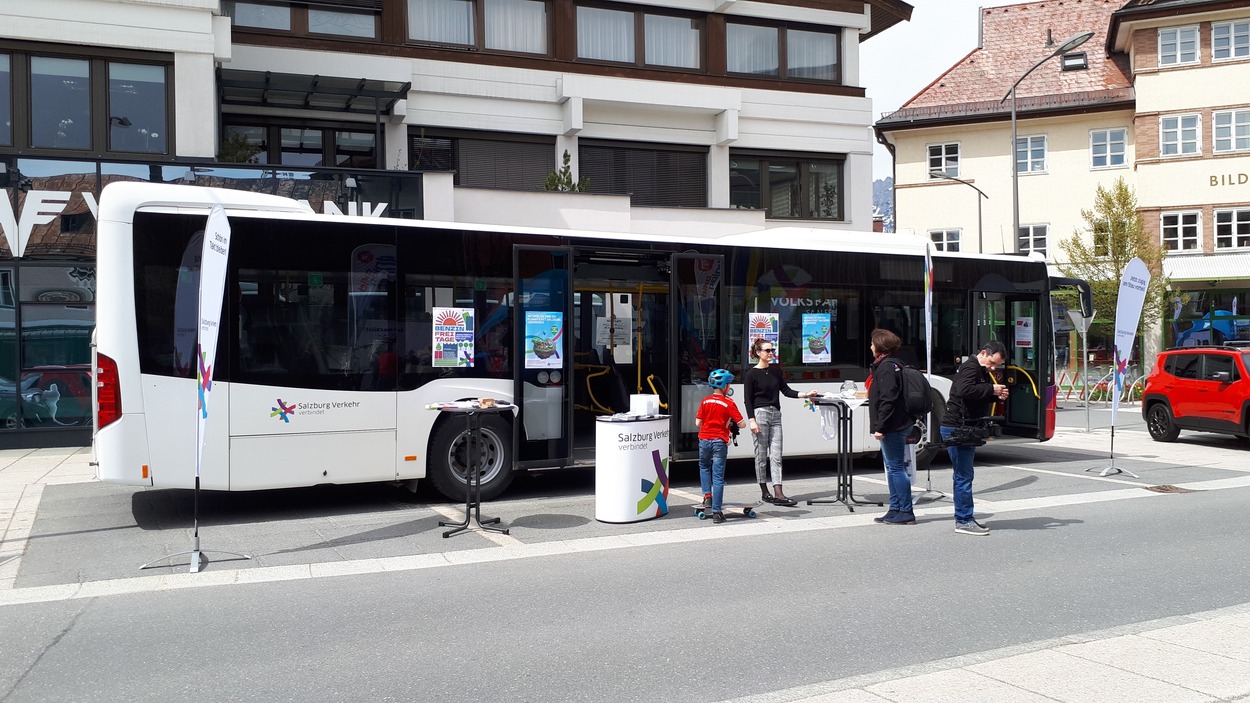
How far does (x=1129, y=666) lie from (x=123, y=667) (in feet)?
17.9

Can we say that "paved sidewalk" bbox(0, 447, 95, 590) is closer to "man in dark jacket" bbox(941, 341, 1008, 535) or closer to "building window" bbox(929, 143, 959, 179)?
"man in dark jacket" bbox(941, 341, 1008, 535)

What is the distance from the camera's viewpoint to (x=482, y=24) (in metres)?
23.5

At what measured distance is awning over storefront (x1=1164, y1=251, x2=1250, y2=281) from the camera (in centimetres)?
3600

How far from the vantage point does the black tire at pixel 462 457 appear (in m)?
11.0

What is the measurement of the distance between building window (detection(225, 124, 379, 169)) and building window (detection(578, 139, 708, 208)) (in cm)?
510

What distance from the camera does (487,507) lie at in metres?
11.2

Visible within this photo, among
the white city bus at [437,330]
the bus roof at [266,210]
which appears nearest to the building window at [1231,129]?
the white city bus at [437,330]

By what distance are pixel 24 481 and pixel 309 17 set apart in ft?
39.9

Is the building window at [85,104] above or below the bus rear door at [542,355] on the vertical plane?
above

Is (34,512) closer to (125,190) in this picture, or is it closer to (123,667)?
(125,190)

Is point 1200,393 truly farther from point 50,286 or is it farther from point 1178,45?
point 1178,45

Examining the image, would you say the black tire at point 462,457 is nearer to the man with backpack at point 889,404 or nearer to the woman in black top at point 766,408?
the woman in black top at point 766,408

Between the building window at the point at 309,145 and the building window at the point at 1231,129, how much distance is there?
30.8 m

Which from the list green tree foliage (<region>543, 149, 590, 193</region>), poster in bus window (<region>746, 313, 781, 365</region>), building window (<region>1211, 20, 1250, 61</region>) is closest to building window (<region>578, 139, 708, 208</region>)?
green tree foliage (<region>543, 149, 590, 193</region>)
